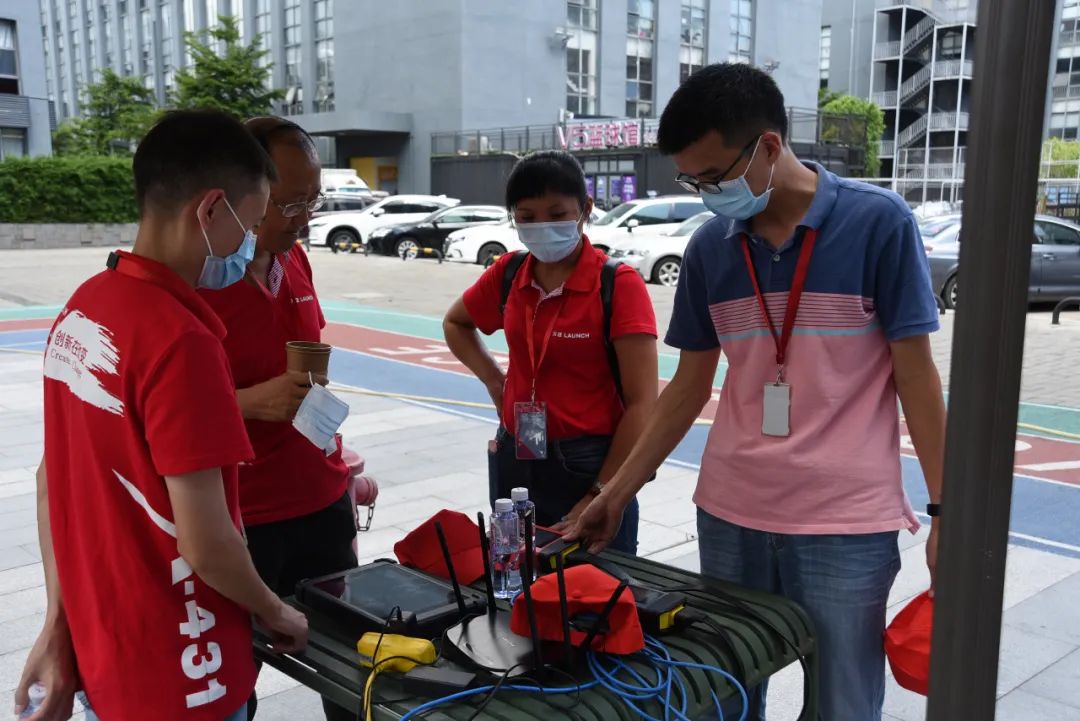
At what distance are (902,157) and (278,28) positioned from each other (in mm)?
36420

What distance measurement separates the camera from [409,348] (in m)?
11.3

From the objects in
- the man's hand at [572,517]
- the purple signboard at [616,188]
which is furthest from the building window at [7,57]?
the man's hand at [572,517]

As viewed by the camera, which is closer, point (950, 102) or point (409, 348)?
point (409, 348)

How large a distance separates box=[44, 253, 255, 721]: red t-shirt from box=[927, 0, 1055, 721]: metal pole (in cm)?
114

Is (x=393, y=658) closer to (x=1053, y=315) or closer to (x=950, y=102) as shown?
(x=1053, y=315)

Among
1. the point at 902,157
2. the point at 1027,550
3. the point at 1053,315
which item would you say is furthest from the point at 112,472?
the point at 902,157

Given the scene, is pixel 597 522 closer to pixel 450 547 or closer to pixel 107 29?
pixel 450 547

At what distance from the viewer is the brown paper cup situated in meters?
2.19

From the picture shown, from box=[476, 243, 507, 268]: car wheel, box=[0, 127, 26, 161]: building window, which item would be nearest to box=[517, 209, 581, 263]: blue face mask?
box=[476, 243, 507, 268]: car wheel

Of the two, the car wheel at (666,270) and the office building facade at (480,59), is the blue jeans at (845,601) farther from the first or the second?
the office building facade at (480,59)

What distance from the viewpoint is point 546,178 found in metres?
2.99

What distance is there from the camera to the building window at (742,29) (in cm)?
4603

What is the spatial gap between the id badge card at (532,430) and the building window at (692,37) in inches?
1734

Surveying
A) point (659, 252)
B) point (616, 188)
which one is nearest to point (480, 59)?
point (616, 188)
